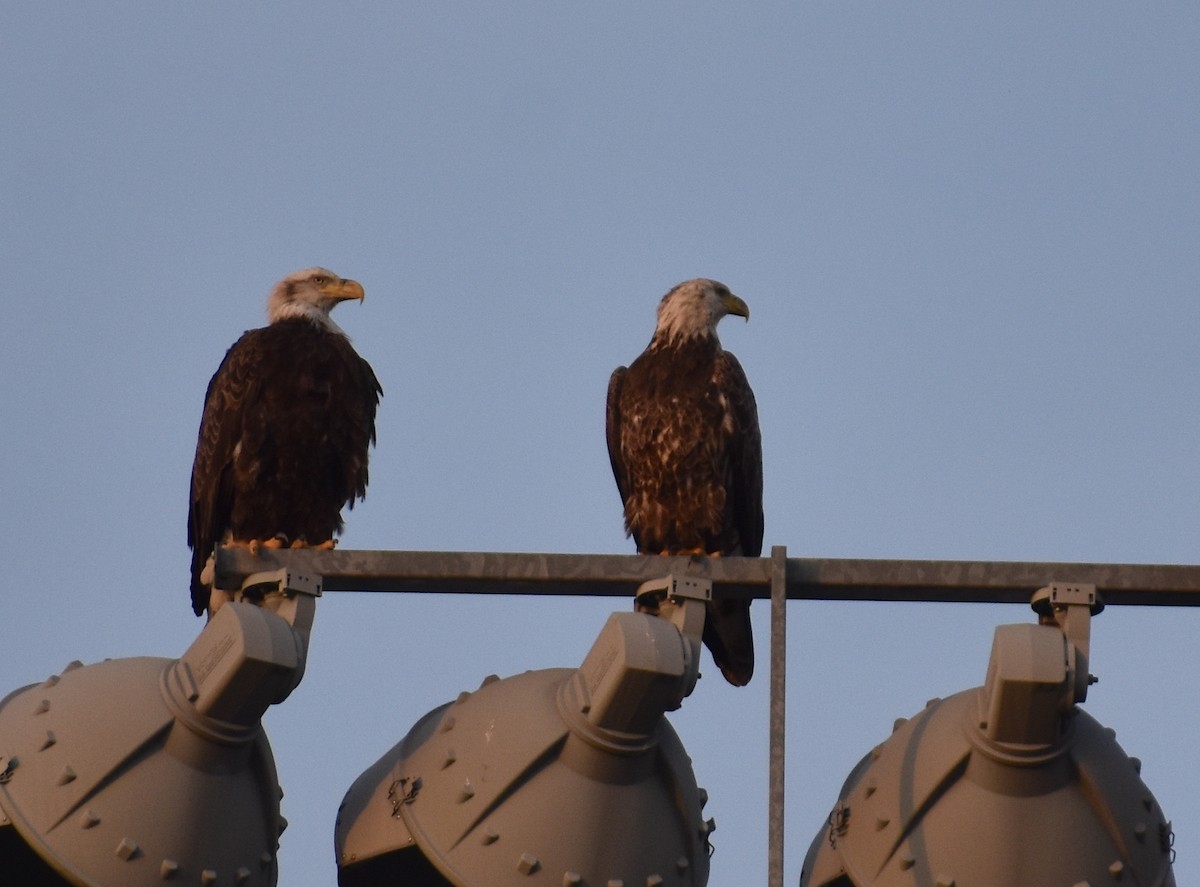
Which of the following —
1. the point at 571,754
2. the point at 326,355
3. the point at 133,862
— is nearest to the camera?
the point at 133,862

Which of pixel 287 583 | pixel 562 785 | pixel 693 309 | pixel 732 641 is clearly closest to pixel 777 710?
pixel 562 785

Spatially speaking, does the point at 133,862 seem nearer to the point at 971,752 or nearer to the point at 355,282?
the point at 971,752

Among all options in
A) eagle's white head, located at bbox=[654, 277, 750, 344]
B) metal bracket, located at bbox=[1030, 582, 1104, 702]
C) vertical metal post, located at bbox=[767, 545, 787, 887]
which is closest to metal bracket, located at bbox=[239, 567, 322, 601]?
vertical metal post, located at bbox=[767, 545, 787, 887]

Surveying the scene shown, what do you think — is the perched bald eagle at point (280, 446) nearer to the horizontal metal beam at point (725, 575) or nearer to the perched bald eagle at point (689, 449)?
the perched bald eagle at point (689, 449)

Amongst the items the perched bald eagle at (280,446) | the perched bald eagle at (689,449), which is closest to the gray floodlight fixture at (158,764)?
the perched bald eagle at (280,446)

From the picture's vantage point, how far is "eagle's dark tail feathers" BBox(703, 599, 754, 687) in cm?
952

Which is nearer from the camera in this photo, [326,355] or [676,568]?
[676,568]

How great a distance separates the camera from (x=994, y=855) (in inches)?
161

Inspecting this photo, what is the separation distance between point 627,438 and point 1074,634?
6104 millimetres

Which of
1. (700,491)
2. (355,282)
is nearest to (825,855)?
(700,491)

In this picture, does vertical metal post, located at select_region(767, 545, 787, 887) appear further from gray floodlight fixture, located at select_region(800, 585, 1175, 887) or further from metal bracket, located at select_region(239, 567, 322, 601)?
metal bracket, located at select_region(239, 567, 322, 601)

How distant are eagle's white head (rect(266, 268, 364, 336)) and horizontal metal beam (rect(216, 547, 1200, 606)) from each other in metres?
5.97

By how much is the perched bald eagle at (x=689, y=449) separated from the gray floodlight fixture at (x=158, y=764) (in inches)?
233

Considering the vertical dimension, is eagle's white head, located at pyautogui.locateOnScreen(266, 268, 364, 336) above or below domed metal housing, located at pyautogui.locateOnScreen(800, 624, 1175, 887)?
above
